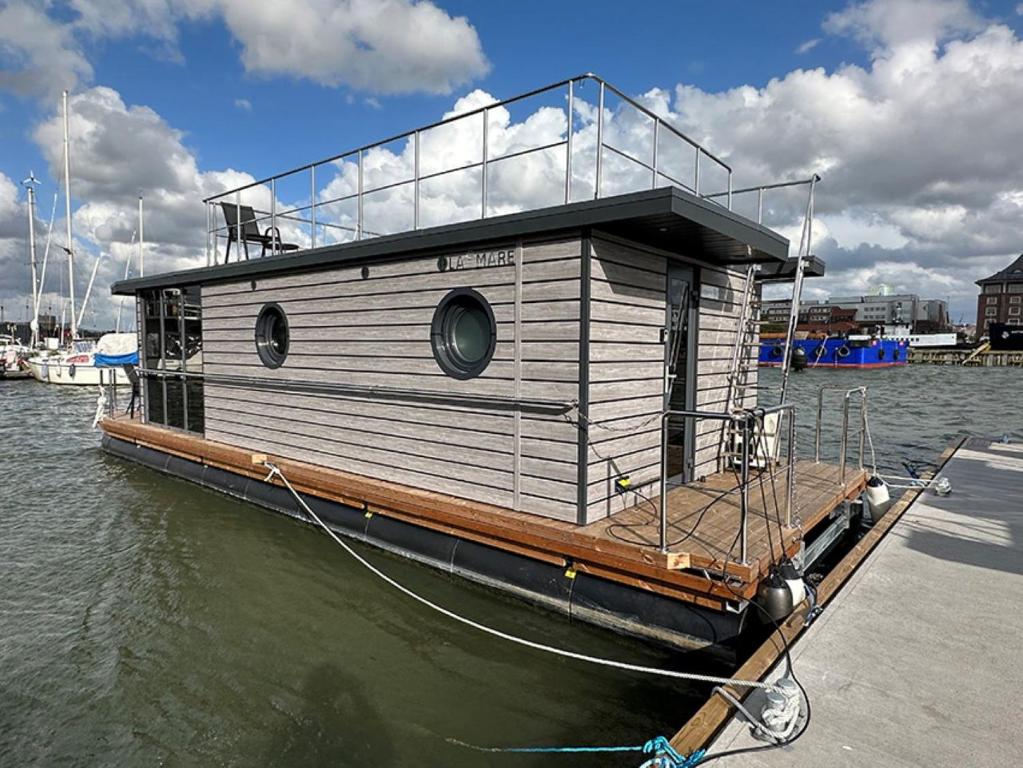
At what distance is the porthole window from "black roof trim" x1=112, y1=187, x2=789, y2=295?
865 millimetres

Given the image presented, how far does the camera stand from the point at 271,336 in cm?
871

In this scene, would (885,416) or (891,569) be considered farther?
(885,416)

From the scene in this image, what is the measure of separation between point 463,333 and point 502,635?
3.00m

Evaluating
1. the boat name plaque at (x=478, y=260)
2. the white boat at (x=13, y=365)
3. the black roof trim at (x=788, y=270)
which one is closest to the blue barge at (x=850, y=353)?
the black roof trim at (x=788, y=270)

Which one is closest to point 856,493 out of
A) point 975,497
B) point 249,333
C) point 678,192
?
point 975,497

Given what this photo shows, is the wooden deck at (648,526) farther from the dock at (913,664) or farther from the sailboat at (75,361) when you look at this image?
the sailboat at (75,361)

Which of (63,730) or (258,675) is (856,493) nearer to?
(258,675)

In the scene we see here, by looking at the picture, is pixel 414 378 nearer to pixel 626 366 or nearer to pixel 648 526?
pixel 626 366

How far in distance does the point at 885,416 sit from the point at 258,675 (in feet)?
64.4

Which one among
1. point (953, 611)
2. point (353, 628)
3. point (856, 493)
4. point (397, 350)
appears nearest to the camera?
point (953, 611)

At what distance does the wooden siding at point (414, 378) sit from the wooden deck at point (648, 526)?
280mm

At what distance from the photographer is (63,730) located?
13.2ft

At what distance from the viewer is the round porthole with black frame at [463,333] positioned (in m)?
5.97

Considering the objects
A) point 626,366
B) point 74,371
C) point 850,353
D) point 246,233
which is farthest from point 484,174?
point 850,353
